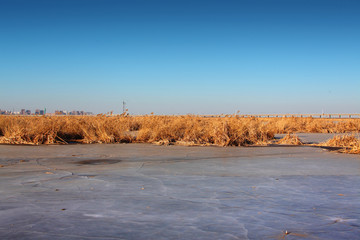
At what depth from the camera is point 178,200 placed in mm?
4148

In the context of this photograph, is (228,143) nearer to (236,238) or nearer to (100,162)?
(100,162)

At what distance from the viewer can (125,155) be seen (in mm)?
8922

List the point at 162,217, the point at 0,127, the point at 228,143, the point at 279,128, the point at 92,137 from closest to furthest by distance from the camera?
the point at 162,217
the point at 228,143
the point at 92,137
the point at 0,127
the point at 279,128

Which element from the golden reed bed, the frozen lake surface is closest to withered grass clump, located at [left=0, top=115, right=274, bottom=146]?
the golden reed bed

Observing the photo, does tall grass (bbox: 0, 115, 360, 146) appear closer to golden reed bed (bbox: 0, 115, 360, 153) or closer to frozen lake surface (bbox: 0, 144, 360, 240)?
golden reed bed (bbox: 0, 115, 360, 153)

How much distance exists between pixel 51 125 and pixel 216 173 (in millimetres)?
8462

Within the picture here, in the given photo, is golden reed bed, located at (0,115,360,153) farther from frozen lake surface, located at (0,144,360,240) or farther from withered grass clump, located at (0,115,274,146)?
frozen lake surface, located at (0,144,360,240)

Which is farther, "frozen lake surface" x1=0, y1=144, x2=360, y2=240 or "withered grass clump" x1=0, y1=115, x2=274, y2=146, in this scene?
"withered grass clump" x1=0, y1=115, x2=274, y2=146

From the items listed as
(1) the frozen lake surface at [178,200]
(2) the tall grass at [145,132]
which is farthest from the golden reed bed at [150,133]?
(1) the frozen lake surface at [178,200]

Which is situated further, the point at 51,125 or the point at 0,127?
the point at 0,127

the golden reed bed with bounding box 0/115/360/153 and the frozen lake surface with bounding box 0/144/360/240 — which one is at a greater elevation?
the golden reed bed with bounding box 0/115/360/153

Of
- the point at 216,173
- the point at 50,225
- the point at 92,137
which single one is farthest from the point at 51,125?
the point at 50,225

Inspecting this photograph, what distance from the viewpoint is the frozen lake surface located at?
3049 mm

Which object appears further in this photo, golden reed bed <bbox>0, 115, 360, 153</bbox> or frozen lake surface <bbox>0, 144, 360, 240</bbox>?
golden reed bed <bbox>0, 115, 360, 153</bbox>
